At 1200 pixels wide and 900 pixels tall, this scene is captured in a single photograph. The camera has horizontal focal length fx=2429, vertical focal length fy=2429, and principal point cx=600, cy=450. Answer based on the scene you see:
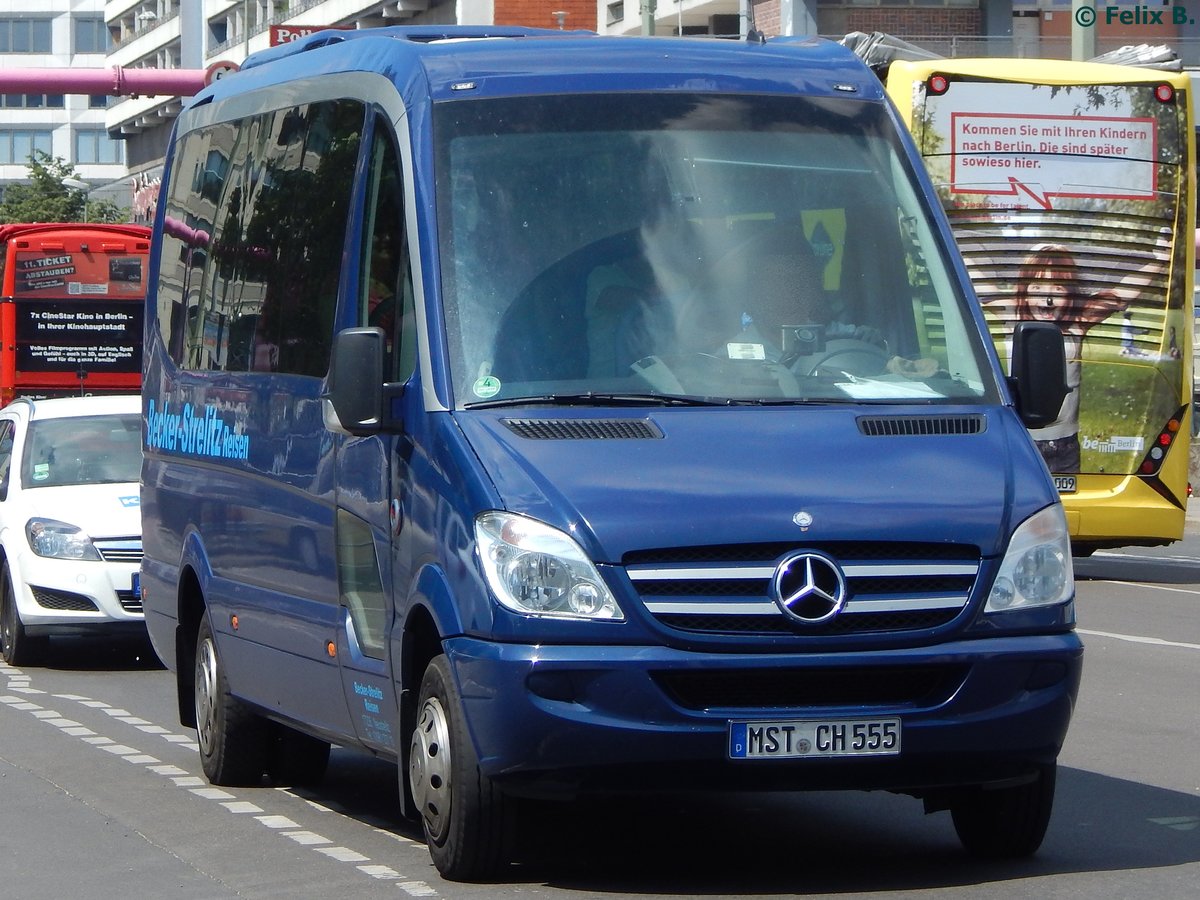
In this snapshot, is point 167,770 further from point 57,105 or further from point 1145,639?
point 57,105

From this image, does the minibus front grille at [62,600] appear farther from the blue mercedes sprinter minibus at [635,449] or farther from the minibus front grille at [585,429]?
the minibus front grille at [585,429]

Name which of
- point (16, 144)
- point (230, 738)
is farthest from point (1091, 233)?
point (16, 144)

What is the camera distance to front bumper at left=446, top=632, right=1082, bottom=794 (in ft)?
21.4

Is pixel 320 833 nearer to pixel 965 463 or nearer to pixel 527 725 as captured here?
pixel 527 725

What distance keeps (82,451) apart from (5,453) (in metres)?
0.90

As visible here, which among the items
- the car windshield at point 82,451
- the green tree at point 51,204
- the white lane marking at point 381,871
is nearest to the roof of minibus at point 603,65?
the white lane marking at point 381,871

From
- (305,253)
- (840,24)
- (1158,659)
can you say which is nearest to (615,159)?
(305,253)

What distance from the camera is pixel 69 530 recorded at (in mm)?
15039

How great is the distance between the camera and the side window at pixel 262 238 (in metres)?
8.27

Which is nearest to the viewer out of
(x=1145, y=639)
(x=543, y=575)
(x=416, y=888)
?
(x=543, y=575)


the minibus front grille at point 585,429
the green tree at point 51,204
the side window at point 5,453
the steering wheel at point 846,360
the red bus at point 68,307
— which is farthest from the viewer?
the green tree at point 51,204

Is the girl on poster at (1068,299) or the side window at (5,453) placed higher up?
the girl on poster at (1068,299)

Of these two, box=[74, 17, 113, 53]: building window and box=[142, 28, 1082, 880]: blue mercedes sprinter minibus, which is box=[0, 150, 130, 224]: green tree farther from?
box=[142, 28, 1082, 880]: blue mercedes sprinter minibus

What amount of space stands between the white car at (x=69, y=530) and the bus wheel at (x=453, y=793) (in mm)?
7558
